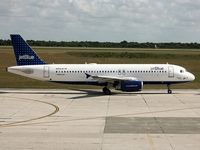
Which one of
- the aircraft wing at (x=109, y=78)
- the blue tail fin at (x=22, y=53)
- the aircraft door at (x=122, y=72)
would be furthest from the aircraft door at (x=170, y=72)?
the blue tail fin at (x=22, y=53)

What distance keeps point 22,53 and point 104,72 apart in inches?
320

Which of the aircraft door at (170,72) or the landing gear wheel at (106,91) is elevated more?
the aircraft door at (170,72)

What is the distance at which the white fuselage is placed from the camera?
4266 cm

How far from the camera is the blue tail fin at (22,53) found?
43.4m

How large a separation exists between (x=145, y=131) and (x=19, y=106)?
13.2 meters

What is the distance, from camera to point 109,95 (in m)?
41.5

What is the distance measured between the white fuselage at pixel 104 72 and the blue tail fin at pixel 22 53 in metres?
0.68

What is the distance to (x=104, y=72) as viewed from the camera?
141 ft

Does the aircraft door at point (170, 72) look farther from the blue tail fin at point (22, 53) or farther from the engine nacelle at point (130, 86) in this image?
the blue tail fin at point (22, 53)

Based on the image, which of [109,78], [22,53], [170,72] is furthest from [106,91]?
[22,53]

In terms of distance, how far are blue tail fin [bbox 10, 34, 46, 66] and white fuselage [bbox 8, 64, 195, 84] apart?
680 millimetres

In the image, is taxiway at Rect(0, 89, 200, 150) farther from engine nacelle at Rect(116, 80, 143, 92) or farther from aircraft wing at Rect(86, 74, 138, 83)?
aircraft wing at Rect(86, 74, 138, 83)

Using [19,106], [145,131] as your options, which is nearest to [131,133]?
[145,131]

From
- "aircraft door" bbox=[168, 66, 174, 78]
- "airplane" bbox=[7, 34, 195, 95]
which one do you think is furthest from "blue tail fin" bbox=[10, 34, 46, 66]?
"aircraft door" bbox=[168, 66, 174, 78]
